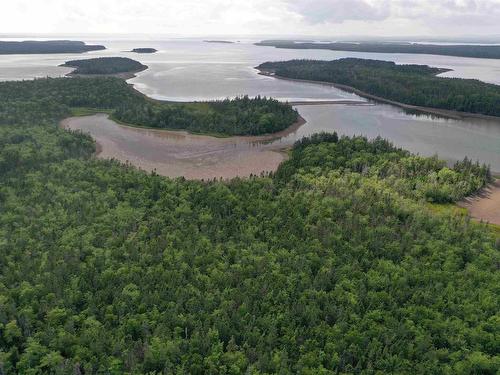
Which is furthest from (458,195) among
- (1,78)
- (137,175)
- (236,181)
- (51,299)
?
(1,78)

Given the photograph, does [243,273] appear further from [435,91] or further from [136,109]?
[435,91]

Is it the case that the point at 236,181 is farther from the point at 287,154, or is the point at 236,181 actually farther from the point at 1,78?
the point at 1,78

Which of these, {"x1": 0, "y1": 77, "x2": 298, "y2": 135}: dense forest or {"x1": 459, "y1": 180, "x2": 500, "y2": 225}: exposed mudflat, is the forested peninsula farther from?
{"x1": 0, "y1": 77, "x2": 298, "y2": 135}: dense forest

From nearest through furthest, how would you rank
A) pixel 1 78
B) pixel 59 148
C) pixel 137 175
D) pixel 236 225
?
pixel 236 225
pixel 137 175
pixel 59 148
pixel 1 78

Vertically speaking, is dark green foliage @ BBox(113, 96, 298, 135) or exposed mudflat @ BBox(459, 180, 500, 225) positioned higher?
dark green foliage @ BBox(113, 96, 298, 135)

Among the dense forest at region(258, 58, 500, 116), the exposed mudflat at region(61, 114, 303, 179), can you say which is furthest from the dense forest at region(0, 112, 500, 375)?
the dense forest at region(258, 58, 500, 116)

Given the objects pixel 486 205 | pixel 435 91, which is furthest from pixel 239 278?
pixel 435 91
